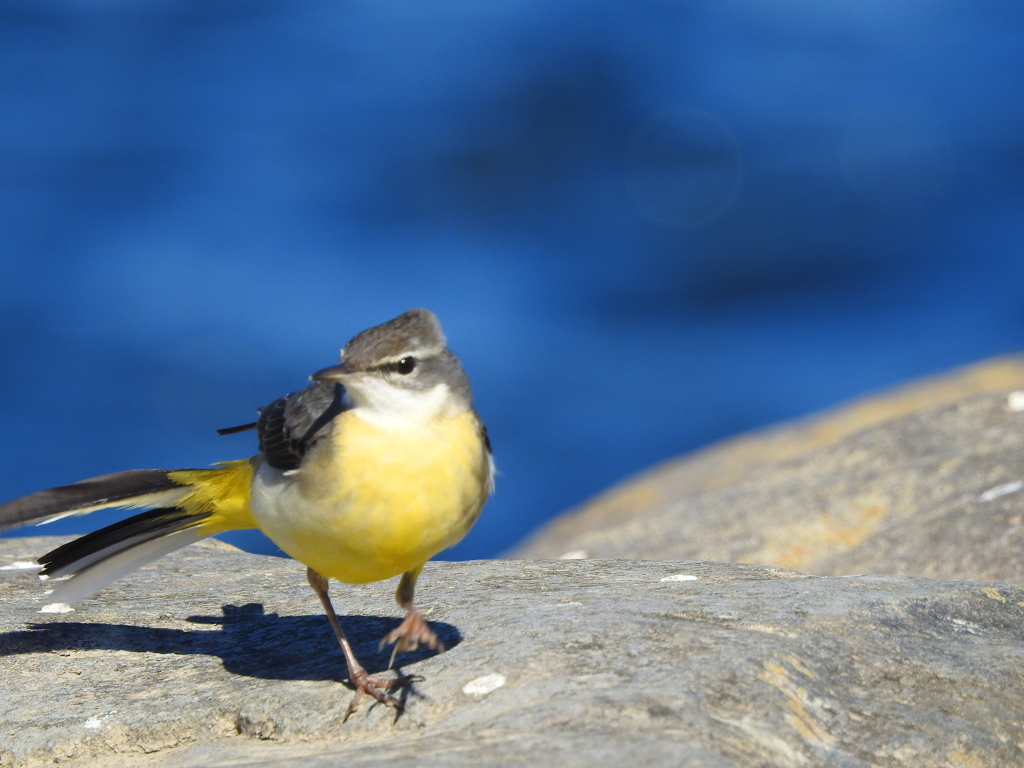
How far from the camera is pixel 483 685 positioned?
438cm

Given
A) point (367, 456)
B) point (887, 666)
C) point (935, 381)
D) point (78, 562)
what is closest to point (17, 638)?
point (78, 562)

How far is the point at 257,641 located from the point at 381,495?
1.46m

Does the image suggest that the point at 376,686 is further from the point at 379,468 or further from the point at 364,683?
the point at 379,468

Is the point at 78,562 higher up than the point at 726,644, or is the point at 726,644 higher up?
the point at 78,562

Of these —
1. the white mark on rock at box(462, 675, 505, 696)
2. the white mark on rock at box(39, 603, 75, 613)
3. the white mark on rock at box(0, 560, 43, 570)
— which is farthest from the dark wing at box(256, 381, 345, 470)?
the white mark on rock at box(0, 560, 43, 570)

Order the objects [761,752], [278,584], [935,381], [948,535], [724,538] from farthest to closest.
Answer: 1. [935,381]
2. [724,538]
3. [948,535]
4. [278,584]
5. [761,752]

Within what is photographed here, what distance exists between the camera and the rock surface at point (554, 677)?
3887 millimetres

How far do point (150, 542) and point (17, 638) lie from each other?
753 millimetres

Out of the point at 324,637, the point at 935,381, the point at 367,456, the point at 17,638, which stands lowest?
the point at 935,381

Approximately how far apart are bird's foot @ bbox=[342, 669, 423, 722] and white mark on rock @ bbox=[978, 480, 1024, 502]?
5157 mm

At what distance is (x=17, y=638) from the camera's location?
556cm

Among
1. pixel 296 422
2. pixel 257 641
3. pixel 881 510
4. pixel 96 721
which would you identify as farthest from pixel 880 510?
pixel 96 721

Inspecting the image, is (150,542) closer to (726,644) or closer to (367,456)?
(367,456)

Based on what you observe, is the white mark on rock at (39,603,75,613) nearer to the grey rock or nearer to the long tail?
the long tail
